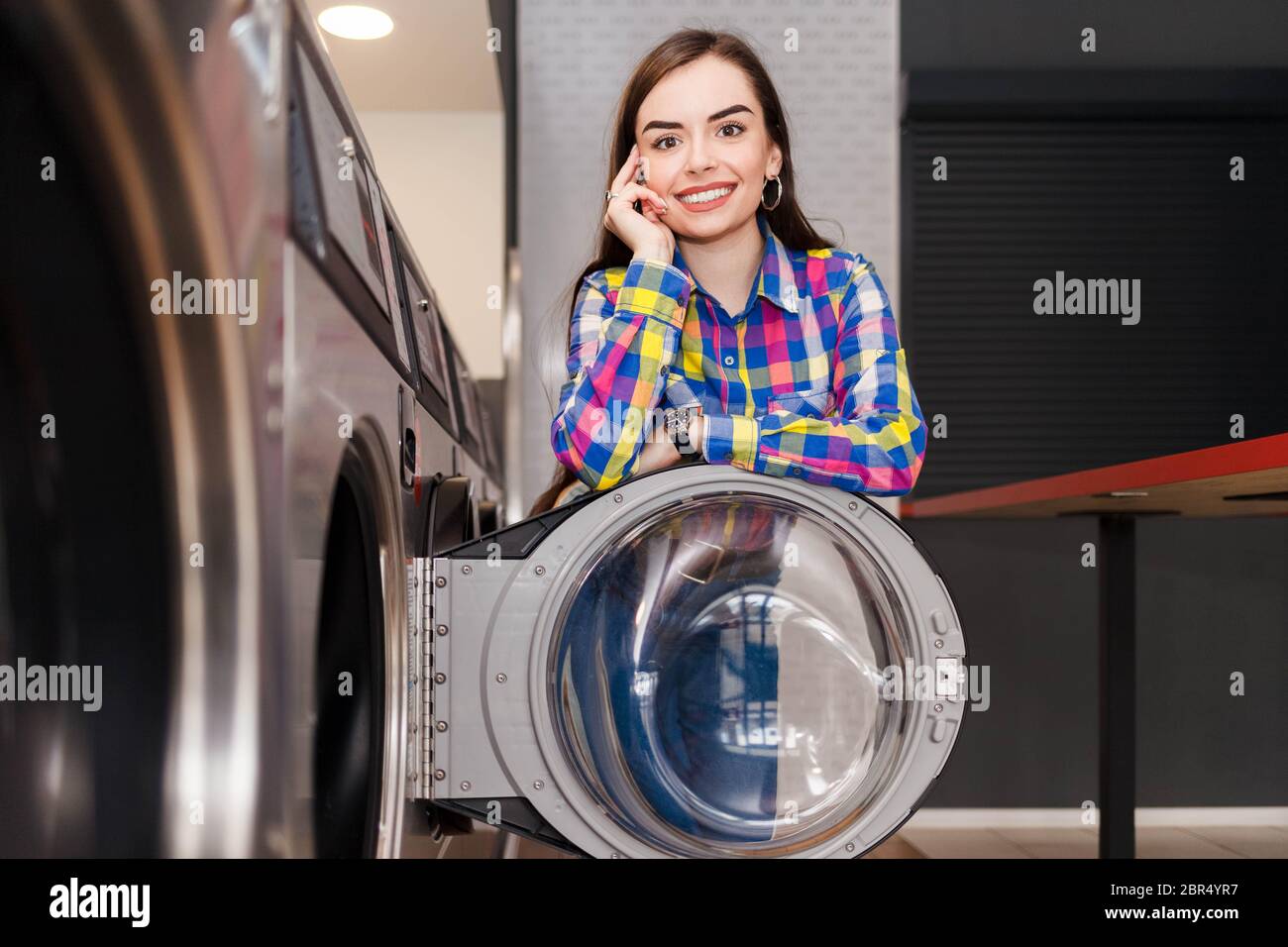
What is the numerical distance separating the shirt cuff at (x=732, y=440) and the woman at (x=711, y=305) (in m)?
0.02

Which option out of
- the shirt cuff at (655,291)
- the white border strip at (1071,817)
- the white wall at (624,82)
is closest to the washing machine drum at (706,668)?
the shirt cuff at (655,291)

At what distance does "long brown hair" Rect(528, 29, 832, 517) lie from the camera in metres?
1.27

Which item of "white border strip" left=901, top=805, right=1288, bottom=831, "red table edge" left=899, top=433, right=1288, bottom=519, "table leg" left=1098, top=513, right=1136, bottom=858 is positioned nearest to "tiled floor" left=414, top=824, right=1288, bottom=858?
"white border strip" left=901, top=805, right=1288, bottom=831

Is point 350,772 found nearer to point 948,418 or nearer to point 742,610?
point 742,610

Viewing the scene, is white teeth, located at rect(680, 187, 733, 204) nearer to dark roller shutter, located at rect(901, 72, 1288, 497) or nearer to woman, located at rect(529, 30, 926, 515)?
woman, located at rect(529, 30, 926, 515)

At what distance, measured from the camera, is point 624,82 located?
194 cm

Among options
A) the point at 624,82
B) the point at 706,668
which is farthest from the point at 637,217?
the point at 624,82

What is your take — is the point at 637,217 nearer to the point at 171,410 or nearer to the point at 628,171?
the point at 628,171

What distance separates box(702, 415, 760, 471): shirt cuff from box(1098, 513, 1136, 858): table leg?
141 centimetres

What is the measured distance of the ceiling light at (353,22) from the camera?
1528mm

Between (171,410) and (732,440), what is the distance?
545 mm

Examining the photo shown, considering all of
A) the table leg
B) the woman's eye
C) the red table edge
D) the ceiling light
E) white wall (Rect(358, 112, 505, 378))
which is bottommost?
the table leg

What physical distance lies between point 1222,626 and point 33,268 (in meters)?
2.95
